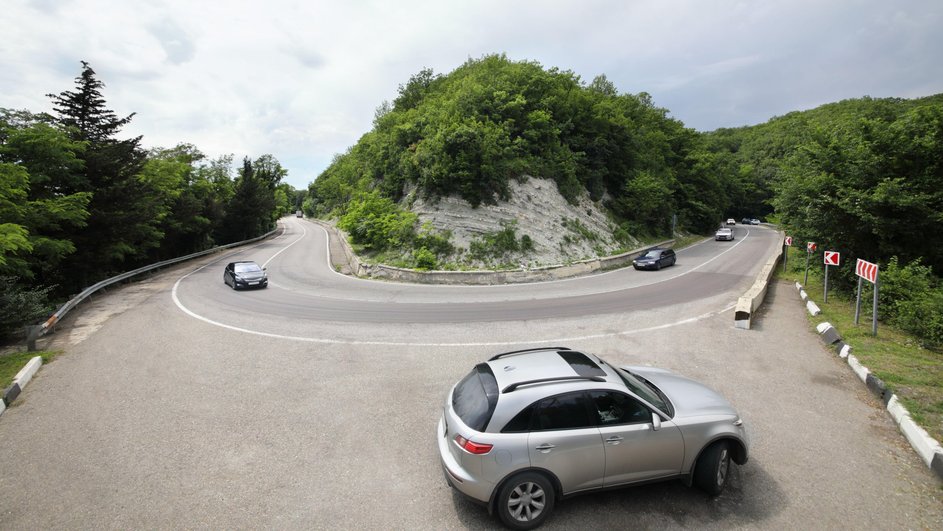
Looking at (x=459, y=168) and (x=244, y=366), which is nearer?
(x=244, y=366)

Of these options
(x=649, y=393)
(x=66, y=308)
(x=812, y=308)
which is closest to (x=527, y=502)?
(x=649, y=393)

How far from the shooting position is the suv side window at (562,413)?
4.58 meters

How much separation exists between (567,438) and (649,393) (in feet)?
4.66

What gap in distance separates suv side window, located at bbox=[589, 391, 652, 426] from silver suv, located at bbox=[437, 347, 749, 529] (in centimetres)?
1

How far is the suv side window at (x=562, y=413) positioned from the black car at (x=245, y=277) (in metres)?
19.2

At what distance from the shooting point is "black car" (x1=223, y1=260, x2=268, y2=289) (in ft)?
65.5

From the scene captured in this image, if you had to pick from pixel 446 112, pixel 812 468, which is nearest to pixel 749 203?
pixel 446 112

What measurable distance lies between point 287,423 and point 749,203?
106 m

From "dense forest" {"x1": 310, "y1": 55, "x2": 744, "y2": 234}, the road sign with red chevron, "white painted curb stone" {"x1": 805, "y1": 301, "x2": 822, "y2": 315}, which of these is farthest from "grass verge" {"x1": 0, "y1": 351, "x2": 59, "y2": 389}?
the road sign with red chevron

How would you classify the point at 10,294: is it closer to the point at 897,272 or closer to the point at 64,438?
the point at 64,438

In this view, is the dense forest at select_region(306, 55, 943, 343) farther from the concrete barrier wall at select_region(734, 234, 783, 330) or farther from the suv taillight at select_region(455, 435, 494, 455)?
the suv taillight at select_region(455, 435, 494, 455)

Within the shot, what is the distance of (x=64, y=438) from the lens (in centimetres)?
664

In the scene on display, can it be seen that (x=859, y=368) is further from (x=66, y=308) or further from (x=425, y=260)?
(x=66, y=308)

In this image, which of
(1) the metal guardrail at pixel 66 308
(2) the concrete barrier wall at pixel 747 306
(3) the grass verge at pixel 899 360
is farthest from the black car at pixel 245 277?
(3) the grass verge at pixel 899 360
